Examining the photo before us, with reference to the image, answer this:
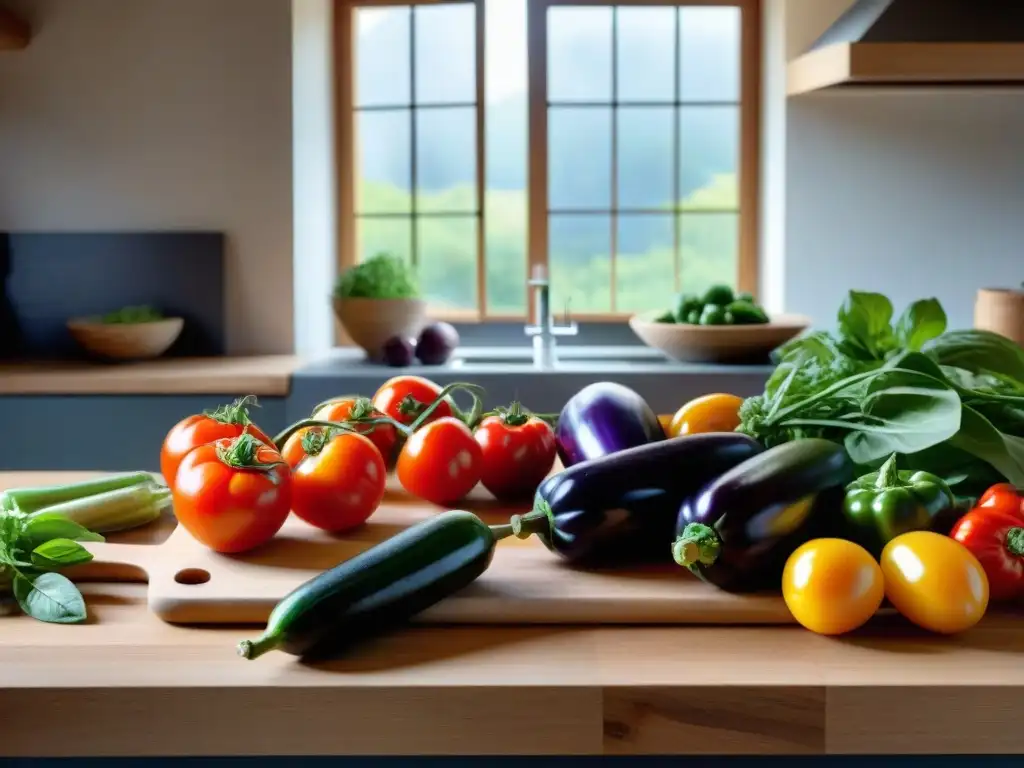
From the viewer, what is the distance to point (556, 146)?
3.33 m

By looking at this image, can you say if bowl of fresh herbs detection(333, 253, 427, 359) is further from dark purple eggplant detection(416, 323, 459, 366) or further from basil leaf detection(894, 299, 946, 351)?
basil leaf detection(894, 299, 946, 351)

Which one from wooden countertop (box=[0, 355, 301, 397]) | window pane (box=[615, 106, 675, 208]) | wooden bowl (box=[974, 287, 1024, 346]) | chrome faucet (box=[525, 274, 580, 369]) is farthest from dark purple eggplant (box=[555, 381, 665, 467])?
window pane (box=[615, 106, 675, 208])

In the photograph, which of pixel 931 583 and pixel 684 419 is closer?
pixel 931 583

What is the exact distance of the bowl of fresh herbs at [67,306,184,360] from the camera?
109 inches

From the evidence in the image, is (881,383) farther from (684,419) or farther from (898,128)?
(898,128)

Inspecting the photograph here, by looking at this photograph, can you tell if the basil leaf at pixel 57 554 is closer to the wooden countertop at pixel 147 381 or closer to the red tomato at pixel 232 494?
the red tomato at pixel 232 494

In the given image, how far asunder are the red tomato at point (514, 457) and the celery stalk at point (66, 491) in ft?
1.28

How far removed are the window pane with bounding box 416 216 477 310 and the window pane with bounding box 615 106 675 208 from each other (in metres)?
0.46

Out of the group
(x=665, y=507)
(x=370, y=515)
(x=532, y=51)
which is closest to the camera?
(x=665, y=507)

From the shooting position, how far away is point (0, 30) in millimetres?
2795

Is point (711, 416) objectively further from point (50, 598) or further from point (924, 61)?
point (924, 61)

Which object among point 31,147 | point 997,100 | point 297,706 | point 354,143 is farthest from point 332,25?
point 297,706

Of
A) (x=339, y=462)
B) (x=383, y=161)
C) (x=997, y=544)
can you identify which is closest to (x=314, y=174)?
(x=383, y=161)

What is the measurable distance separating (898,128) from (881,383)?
2.16 meters
